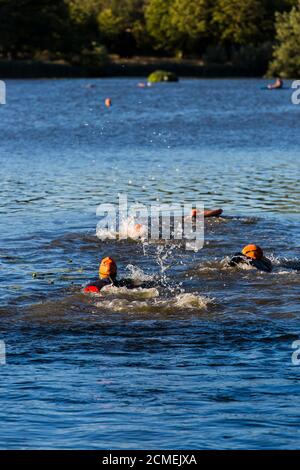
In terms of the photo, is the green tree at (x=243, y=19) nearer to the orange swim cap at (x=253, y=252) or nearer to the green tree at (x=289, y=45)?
the green tree at (x=289, y=45)

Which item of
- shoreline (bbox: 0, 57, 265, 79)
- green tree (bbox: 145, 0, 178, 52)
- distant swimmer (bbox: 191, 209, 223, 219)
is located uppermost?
green tree (bbox: 145, 0, 178, 52)

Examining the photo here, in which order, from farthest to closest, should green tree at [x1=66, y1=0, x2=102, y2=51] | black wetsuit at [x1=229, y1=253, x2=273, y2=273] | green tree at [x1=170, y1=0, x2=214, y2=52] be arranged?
green tree at [x1=170, y1=0, x2=214, y2=52]
green tree at [x1=66, y1=0, x2=102, y2=51]
black wetsuit at [x1=229, y1=253, x2=273, y2=273]

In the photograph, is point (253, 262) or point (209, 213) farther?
point (209, 213)

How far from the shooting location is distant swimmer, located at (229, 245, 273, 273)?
22.4m

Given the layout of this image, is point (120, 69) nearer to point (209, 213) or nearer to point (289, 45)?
point (289, 45)

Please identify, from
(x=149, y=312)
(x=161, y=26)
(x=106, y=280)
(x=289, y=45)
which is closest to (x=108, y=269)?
(x=106, y=280)

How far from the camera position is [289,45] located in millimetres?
106250

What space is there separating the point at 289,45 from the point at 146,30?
40.4m

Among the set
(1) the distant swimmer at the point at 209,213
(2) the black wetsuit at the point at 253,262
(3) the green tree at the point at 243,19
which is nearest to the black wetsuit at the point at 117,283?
(2) the black wetsuit at the point at 253,262

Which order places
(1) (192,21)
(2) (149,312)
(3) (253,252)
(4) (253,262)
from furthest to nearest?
(1) (192,21)
(4) (253,262)
(3) (253,252)
(2) (149,312)

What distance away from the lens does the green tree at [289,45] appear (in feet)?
346

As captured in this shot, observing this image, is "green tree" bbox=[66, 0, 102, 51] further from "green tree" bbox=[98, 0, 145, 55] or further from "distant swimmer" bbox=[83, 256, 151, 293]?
"distant swimmer" bbox=[83, 256, 151, 293]

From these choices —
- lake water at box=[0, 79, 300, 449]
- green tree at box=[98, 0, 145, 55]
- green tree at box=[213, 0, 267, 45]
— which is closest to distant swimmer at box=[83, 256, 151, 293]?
lake water at box=[0, 79, 300, 449]

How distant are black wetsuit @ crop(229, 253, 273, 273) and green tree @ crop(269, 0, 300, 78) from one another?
84812 millimetres
